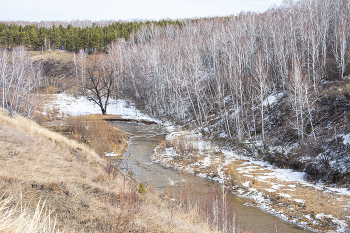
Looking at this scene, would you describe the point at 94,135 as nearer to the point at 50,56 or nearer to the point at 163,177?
the point at 163,177

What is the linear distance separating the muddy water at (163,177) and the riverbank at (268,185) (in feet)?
1.78

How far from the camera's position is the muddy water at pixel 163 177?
913cm

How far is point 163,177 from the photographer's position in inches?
562

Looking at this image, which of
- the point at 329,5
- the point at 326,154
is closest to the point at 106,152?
the point at 326,154

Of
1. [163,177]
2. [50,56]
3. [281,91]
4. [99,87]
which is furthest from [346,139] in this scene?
[50,56]

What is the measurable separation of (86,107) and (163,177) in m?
31.2

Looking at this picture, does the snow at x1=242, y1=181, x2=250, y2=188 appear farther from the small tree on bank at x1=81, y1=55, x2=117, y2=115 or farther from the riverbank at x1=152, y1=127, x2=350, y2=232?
the small tree on bank at x1=81, y1=55, x2=117, y2=115

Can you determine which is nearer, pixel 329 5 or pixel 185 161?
pixel 185 161

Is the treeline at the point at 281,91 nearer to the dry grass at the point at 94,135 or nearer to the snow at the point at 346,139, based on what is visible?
the snow at the point at 346,139

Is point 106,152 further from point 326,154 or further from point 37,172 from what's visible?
point 326,154

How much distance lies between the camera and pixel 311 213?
9.54 meters

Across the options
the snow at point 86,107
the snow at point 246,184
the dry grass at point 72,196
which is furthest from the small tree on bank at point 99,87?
the snow at point 246,184

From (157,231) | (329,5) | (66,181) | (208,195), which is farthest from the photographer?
(329,5)

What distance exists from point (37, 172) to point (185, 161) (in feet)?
39.4
